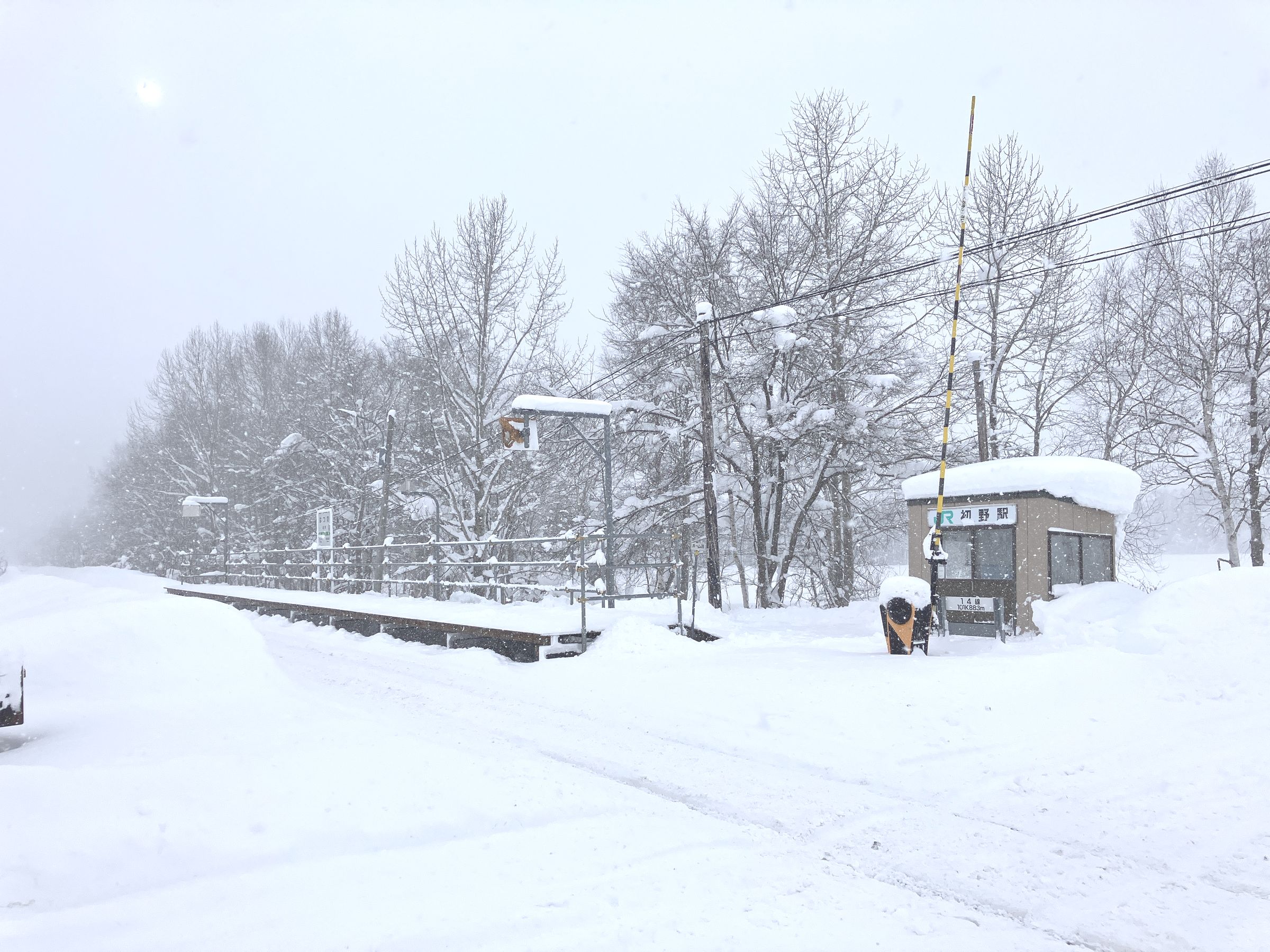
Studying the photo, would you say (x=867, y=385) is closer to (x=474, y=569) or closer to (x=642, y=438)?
(x=642, y=438)

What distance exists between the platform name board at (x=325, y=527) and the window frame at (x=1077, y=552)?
19687 mm

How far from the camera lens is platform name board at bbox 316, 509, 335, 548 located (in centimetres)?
2503

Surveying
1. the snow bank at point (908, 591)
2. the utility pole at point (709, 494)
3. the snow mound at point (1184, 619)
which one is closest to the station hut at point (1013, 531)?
the snow mound at point (1184, 619)

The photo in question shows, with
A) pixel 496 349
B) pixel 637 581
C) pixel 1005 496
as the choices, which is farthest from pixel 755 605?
pixel 1005 496

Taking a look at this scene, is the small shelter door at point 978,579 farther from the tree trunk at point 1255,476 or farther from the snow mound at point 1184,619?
the tree trunk at point 1255,476

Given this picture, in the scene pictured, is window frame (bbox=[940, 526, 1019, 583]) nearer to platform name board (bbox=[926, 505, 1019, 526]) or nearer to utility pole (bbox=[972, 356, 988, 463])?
platform name board (bbox=[926, 505, 1019, 526])

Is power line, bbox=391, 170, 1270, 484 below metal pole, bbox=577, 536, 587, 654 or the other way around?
the other way around

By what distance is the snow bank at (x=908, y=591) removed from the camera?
10.5 meters

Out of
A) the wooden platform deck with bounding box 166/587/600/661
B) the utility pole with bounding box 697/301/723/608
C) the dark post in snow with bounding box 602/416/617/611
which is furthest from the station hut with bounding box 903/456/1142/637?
the wooden platform deck with bounding box 166/587/600/661

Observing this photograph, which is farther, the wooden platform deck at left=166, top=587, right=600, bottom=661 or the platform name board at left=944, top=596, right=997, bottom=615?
the platform name board at left=944, top=596, right=997, bottom=615

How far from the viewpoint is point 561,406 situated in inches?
643

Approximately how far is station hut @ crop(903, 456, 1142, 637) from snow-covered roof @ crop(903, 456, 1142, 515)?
0.02 metres

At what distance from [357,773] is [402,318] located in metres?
23.2

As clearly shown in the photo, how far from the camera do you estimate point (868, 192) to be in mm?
22031
